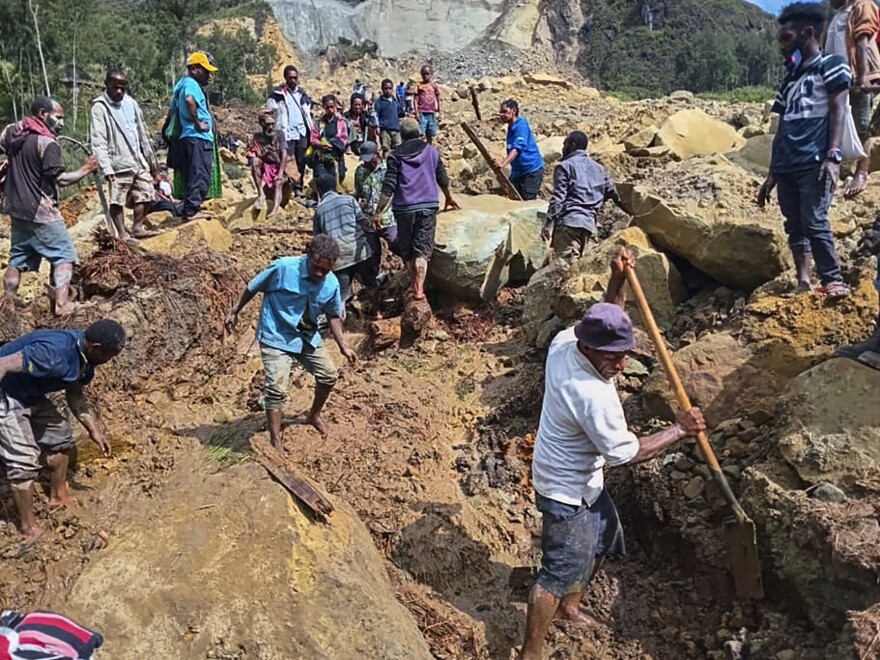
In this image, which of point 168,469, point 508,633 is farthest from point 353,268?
point 508,633

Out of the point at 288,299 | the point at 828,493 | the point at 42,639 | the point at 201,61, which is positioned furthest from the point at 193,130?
the point at 828,493

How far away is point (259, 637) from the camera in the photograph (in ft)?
11.5

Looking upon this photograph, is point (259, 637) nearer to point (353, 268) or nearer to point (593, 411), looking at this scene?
point (593, 411)

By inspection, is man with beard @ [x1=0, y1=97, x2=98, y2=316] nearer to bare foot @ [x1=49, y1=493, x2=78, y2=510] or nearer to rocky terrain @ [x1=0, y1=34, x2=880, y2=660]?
rocky terrain @ [x1=0, y1=34, x2=880, y2=660]

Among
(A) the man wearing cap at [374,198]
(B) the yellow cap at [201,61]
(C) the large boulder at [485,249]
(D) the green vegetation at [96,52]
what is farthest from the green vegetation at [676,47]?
(B) the yellow cap at [201,61]

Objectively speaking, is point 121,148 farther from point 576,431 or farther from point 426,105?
point 426,105

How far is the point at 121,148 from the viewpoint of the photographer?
21.4 ft

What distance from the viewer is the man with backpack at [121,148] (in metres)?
6.39

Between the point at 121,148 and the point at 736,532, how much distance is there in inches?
223

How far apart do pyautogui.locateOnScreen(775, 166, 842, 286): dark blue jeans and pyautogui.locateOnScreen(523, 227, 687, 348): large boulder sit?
4.13ft

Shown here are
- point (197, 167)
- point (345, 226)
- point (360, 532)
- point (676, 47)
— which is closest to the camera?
point (360, 532)

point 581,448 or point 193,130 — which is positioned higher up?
point 193,130

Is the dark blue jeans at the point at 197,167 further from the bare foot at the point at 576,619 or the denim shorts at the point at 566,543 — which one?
the bare foot at the point at 576,619

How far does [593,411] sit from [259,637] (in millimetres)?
1851
